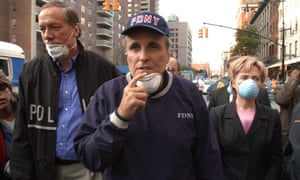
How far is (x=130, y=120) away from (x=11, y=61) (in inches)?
485

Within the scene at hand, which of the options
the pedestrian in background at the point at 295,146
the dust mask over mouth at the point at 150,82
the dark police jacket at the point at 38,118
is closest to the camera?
the dust mask over mouth at the point at 150,82

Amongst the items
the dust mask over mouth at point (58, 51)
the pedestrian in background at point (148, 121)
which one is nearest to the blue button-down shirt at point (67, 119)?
the dust mask over mouth at point (58, 51)

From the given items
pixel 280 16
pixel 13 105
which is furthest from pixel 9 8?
pixel 13 105

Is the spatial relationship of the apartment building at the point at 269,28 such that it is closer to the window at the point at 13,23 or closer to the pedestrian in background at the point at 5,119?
the window at the point at 13,23

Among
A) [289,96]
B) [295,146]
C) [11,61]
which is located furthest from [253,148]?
[11,61]

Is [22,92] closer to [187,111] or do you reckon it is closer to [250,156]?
[187,111]

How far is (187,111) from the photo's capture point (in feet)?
6.29

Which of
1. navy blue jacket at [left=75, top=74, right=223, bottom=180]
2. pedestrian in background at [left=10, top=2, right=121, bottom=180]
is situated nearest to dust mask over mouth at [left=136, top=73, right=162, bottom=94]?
navy blue jacket at [left=75, top=74, right=223, bottom=180]

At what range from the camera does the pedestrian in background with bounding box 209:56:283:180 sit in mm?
3080

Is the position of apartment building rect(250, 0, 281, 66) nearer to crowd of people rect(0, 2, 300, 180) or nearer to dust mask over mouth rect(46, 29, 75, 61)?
crowd of people rect(0, 2, 300, 180)

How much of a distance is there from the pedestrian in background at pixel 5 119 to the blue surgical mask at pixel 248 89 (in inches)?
85.4

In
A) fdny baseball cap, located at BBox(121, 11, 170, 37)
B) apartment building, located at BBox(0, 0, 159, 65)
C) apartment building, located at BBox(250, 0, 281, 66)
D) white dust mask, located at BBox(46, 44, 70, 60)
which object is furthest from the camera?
apartment building, located at BBox(250, 0, 281, 66)

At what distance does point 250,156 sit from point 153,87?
1705mm

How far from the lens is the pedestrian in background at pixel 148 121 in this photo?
5.83 ft
